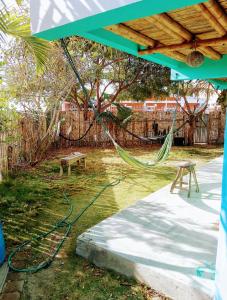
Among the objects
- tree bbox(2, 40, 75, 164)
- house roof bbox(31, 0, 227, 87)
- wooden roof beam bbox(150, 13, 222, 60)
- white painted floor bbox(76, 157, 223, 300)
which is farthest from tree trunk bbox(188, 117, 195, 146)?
wooden roof beam bbox(150, 13, 222, 60)

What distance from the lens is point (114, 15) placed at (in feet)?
4.00

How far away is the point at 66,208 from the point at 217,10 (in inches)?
142

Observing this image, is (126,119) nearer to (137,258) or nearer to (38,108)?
(38,108)

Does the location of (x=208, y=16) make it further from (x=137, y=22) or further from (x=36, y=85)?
(x=36, y=85)

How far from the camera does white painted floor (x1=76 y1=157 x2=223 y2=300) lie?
2.25m

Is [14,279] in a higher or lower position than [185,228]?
lower

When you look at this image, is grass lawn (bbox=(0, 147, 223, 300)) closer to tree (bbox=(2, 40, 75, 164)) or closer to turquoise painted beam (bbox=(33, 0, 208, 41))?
tree (bbox=(2, 40, 75, 164))

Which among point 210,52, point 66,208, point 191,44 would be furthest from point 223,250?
point 66,208

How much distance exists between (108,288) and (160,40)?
2276 mm

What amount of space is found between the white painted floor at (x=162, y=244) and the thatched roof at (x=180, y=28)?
6.45ft

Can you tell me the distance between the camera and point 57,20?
139 centimetres

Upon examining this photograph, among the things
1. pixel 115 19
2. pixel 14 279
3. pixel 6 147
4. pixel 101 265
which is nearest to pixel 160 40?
pixel 115 19

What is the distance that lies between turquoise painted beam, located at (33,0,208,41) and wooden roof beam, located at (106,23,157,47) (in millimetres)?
456

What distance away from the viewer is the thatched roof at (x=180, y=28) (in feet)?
5.20
